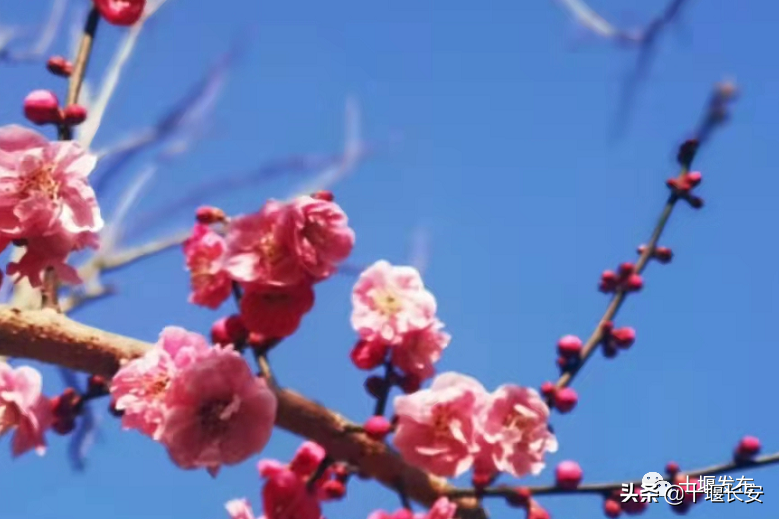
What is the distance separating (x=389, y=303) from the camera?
134cm

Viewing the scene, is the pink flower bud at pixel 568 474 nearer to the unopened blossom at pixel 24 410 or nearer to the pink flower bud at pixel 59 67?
the unopened blossom at pixel 24 410

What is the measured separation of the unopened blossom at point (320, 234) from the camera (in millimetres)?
1174

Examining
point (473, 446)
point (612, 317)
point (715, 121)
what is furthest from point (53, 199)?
point (715, 121)

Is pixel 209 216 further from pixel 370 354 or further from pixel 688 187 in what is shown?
pixel 688 187

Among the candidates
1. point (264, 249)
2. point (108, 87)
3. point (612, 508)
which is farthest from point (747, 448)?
point (108, 87)

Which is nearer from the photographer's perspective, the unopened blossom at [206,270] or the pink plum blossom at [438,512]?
the pink plum blossom at [438,512]

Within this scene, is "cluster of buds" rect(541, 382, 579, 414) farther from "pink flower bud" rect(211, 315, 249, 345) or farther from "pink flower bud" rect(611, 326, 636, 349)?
"pink flower bud" rect(211, 315, 249, 345)

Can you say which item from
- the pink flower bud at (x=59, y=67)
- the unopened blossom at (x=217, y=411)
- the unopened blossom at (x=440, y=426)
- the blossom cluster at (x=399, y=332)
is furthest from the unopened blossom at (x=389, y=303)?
the pink flower bud at (x=59, y=67)

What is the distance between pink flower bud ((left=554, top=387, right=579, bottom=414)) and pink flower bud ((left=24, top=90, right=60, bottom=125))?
0.84m

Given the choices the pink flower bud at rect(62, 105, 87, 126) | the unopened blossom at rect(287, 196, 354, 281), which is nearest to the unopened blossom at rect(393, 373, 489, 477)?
the unopened blossom at rect(287, 196, 354, 281)

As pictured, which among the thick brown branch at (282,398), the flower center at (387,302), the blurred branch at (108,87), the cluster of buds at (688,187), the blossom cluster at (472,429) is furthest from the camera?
the blurred branch at (108,87)

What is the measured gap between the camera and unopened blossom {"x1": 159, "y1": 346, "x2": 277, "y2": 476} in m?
1.13

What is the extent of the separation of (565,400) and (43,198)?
78 cm

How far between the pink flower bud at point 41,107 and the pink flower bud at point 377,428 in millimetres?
625
